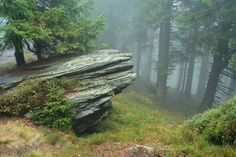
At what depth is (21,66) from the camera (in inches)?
738

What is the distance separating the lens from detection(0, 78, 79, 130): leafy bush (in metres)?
14.6

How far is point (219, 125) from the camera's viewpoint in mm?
11312

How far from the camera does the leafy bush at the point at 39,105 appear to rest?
48.0ft

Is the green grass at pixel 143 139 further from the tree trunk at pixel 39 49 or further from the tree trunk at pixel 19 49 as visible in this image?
the tree trunk at pixel 19 49

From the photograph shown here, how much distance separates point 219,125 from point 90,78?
7.26 m

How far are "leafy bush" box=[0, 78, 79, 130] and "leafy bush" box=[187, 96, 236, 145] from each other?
203 inches

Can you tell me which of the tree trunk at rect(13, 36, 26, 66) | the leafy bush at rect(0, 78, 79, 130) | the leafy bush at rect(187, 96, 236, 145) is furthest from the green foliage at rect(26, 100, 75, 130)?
the leafy bush at rect(187, 96, 236, 145)

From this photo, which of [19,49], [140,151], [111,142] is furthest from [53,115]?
[140,151]

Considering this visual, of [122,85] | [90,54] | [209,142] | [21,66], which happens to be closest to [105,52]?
[90,54]

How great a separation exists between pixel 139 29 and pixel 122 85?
28288mm

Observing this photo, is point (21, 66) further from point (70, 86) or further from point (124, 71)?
point (124, 71)

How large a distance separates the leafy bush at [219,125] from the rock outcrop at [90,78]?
432cm

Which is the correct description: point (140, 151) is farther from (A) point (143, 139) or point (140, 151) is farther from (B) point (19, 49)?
(B) point (19, 49)

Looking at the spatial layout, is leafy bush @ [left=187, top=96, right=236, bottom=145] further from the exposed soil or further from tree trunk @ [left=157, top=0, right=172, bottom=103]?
tree trunk @ [left=157, top=0, right=172, bottom=103]
